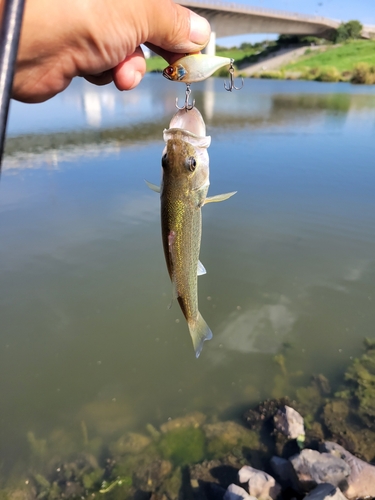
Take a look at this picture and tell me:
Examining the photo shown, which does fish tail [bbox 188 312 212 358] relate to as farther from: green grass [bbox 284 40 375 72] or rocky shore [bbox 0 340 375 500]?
green grass [bbox 284 40 375 72]

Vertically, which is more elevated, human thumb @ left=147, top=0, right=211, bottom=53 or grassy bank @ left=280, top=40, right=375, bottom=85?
grassy bank @ left=280, top=40, right=375, bottom=85

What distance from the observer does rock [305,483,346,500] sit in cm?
300

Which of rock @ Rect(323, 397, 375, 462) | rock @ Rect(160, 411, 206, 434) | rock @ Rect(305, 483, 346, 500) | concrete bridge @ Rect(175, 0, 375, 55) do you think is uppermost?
concrete bridge @ Rect(175, 0, 375, 55)

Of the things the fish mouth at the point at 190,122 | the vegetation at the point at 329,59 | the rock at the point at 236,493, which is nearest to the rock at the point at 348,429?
the rock at the point at 236,493

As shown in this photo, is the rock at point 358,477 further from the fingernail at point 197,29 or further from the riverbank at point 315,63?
the riverbank at point 315,63

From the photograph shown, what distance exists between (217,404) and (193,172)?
10.3ft

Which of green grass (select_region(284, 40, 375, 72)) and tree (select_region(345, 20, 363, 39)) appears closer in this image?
green grass (select_region(284, 40, 375, 72))

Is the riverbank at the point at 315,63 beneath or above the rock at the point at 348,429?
above

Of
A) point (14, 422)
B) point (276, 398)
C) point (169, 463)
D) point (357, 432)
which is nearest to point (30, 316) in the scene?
point (14, 422)

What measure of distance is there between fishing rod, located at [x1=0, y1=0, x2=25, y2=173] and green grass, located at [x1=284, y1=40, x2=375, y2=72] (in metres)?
50.2

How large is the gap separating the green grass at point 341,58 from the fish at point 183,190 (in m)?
49.4

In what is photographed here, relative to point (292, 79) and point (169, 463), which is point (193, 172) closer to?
point (169, 463)

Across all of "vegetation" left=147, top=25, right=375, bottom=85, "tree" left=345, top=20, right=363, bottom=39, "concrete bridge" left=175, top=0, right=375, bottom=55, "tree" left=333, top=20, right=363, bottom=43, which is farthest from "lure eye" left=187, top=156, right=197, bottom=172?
"tree" left=345, top=20, right=363, bottom=39

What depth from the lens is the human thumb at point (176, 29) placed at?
A: 2.31 metres
